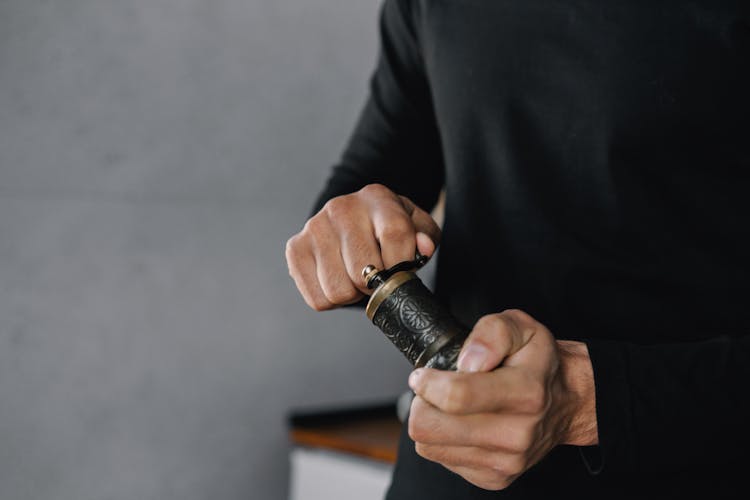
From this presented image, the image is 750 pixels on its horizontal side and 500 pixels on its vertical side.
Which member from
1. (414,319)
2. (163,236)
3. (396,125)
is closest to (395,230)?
(414,319)

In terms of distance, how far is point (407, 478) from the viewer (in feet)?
3.01

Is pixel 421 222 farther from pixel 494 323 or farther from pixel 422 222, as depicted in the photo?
pixel 494 323

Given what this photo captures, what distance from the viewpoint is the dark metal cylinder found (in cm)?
67

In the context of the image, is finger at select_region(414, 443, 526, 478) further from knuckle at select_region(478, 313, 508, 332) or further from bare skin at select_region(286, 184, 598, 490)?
knuckle at select_region(478, 313, 508, 332)

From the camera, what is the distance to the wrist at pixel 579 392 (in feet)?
2.17

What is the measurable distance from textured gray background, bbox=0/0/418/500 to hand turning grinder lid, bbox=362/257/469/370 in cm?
106

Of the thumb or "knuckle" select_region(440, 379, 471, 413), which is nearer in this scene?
"knuckle" select_region(440, 379, 471, 413)

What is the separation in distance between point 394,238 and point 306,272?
0.12 meters

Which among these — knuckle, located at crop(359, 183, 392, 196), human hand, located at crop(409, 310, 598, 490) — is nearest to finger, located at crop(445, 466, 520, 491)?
human hand, located at crop(409, 310, 598, 490)

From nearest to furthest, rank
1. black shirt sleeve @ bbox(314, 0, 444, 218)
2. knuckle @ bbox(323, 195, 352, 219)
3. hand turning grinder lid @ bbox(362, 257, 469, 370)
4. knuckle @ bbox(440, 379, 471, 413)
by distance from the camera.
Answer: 1. knuckle @ bbox(440, 379, 471, 413)
2. hand turning grinder lid @ bbox(362, 257, 469, 370)
3. knuckle @ bbox(323, 195, 352, 219)
4. black shirt sleeve @ bbox(314, 0, 444, 218)

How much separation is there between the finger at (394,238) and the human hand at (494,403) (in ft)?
0.51

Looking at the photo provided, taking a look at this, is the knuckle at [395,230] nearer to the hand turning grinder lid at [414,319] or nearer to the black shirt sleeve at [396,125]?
the hand turning grinder lid at [414,319]

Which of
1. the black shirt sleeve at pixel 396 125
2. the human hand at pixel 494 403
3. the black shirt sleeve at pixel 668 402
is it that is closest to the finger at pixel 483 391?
the human hand at pixel 494 403

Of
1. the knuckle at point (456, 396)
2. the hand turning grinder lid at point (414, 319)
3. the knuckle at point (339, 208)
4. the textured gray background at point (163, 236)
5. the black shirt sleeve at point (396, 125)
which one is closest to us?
the knuckle at point (456, 396)
